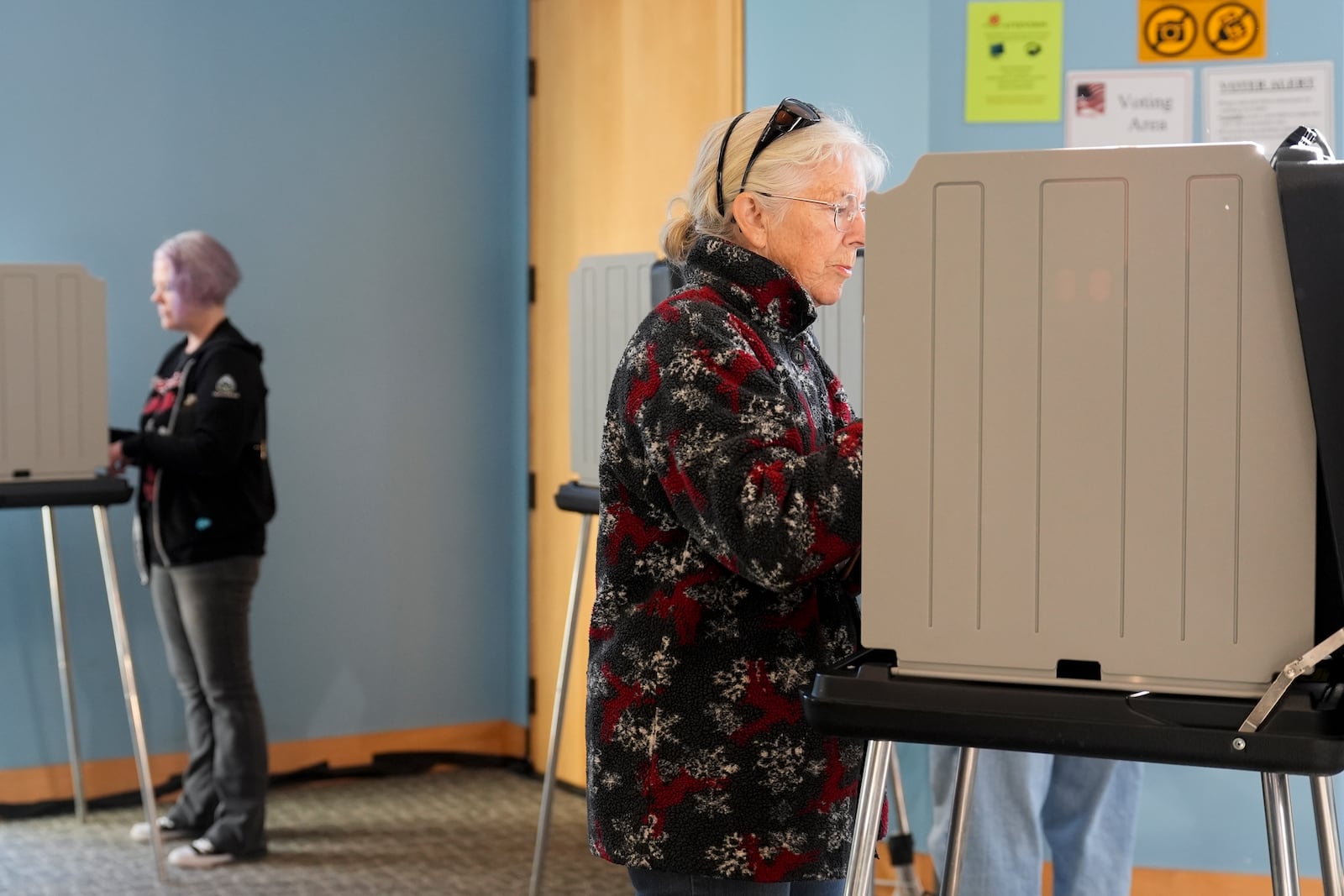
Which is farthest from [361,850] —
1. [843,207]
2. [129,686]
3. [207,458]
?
[843,207]

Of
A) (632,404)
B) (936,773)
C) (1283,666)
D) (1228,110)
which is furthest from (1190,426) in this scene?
(1228,110)

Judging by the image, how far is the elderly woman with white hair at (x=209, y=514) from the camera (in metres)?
3.45

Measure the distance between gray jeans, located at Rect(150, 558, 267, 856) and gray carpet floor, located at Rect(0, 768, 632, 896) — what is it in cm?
11

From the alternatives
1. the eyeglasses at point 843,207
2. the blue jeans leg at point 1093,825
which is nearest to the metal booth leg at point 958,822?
the eyeglasses at point 843,207

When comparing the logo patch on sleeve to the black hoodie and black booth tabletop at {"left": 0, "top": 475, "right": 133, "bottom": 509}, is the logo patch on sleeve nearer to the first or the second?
the black hoodie

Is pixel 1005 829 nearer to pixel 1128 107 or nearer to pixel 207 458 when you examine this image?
pixel 1128 107

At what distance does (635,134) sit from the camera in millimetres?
3902

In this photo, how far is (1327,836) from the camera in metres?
1.14

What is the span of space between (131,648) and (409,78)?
1.74 meters

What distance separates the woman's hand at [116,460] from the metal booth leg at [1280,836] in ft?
9.19

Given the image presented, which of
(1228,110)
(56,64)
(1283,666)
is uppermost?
(56,64)

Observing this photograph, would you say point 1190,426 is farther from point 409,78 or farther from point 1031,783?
point 409,78

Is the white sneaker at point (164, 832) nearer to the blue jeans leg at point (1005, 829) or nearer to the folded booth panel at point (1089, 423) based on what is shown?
the blue jeans leg at point (1005, 829)

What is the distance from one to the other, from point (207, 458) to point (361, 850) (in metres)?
0.99
